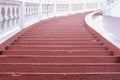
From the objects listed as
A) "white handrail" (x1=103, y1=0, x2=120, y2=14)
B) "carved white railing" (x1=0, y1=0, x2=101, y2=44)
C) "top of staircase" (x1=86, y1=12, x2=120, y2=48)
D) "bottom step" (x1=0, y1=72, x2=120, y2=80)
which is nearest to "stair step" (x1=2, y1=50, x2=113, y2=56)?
"top of staircase" (x1=86, y1=12, x2=120, y2=48)

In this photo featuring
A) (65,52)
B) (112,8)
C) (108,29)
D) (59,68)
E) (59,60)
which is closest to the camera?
(59,68)

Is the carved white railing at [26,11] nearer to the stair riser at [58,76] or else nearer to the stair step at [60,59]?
the stair step at [60,59]

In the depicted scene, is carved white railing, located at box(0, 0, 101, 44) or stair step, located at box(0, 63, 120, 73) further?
carved white railing, located at box(0, 0, 101, 44)

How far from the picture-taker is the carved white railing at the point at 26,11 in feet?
9.87

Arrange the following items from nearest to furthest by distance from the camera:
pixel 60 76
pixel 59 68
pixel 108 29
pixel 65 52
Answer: pixel 60 76 → pixel 59 68 → pixel 65 52 → pixel 108 29

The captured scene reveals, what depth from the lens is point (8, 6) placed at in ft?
10.3

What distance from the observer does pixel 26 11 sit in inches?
191

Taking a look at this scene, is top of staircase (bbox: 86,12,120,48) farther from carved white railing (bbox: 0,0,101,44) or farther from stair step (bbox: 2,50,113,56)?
carved white railing (bbox: 0,0,101,44)

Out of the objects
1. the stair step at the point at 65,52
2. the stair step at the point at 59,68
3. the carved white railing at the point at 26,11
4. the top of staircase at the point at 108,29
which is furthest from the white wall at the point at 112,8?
the stair step at the point at 59,68

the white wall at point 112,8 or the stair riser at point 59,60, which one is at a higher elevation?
the white wall at point 112,8

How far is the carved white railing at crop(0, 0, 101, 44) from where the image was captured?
3.01 meters

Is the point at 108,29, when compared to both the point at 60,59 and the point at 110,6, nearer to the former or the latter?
the point at 60,59

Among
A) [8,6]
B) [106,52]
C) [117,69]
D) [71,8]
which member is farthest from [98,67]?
[71,8]

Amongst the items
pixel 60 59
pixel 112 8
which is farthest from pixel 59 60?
pixel 112 8
